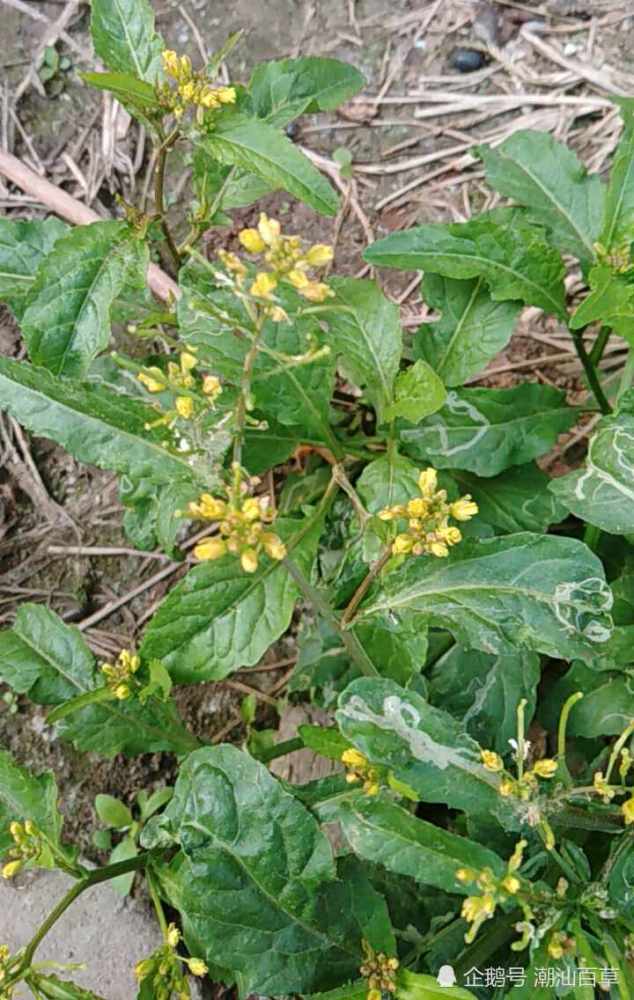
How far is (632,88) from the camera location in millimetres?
2623

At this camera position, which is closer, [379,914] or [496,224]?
[379,914]

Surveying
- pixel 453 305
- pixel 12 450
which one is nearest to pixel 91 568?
pixel 12 450

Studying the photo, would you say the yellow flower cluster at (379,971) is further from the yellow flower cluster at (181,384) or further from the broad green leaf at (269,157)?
the broad green leaf at (269,157)

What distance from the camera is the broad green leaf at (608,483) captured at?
169 cm

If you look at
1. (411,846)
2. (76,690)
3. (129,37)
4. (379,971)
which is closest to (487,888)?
(411,846)

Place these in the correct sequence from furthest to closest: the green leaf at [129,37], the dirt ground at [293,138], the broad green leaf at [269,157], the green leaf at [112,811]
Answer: the dirt ground at [293,138] < the green leaf at [112,811] < the green leaf at [129,37] < the broad green leaf at [269,157]

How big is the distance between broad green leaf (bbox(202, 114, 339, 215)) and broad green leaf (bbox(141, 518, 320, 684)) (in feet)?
1.95

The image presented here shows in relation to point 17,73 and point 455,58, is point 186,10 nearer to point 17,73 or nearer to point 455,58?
point 17,73

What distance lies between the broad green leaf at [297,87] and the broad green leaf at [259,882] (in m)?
1.25

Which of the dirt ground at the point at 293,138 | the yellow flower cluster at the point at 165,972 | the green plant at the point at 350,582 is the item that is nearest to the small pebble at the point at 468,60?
the dirt ground at the point at 293,138

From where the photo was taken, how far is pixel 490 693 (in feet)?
6.16

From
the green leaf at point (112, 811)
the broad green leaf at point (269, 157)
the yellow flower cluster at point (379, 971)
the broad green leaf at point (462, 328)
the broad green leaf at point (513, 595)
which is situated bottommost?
the green leaf at point (112, 811)

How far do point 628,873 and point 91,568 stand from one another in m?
1.49

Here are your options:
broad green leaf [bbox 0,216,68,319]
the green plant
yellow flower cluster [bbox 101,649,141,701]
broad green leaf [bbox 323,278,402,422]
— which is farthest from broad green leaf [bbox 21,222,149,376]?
yellow flower cluster [bbox 101,649,141,701]
